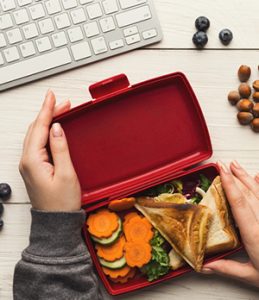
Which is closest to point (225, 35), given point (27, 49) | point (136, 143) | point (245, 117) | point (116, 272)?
point (245, 117)

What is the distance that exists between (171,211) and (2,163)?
1.05 feet

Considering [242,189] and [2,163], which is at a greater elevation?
[2,163]

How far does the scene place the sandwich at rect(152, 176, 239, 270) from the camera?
0.96m

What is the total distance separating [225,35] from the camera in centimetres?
99

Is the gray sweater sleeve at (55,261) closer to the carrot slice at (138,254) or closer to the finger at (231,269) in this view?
the carrot slice at (138,254)

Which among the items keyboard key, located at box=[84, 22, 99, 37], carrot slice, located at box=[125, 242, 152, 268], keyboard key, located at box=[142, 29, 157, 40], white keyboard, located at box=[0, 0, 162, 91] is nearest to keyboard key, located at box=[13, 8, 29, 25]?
white keyboard, located at box=[0, 0, 162, 91]

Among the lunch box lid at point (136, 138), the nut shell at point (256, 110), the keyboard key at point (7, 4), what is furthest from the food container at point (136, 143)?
the keyboard key at point (7, 4)

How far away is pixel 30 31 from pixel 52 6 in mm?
58

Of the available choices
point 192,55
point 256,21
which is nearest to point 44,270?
point 192,55

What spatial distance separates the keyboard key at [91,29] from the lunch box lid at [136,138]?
115 mm

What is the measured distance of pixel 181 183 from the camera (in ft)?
3.26

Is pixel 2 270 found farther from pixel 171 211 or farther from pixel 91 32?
pixel 91 32

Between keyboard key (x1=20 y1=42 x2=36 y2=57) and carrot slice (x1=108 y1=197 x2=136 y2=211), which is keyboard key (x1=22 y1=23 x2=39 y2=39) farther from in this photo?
carrot slice (x1=108 y1=197 x2=136 y2=211)

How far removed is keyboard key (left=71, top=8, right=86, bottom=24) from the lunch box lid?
5.7 inches
